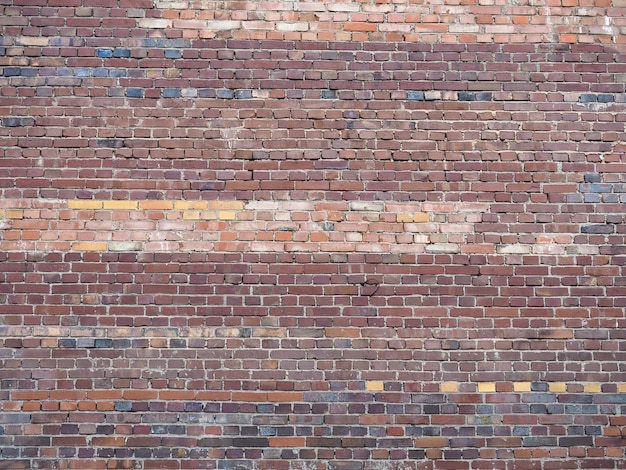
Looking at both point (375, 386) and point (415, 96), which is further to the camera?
point (415, 96)

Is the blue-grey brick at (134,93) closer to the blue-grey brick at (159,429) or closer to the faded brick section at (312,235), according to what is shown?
the faded brick section at (312,235)

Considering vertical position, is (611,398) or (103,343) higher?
(103,343)

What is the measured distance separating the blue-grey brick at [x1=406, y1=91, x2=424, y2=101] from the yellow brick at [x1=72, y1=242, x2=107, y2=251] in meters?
2.42

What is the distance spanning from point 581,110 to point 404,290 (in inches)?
73.3

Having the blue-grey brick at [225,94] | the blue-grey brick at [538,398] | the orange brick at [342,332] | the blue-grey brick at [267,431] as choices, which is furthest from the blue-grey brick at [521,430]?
the blue-grey brick at [225,94]

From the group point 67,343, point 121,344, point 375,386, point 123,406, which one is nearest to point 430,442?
point 375,386

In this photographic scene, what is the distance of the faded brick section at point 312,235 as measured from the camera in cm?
390

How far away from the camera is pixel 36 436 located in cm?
386

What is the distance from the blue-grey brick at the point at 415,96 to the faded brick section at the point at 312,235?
24mm

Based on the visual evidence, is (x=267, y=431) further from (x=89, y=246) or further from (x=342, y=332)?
(x=89, y=246)

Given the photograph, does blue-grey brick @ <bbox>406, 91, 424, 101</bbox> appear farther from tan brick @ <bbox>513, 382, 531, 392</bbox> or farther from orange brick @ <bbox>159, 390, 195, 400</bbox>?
orange brick @ <bbox>159, 390, 195, 400</bbox>

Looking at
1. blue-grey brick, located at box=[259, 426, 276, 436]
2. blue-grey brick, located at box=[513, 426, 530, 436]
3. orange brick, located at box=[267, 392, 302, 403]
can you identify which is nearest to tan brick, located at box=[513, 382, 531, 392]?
blue-grey brick, located at box=[513, 426, 530, 436]

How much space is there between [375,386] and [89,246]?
2.21m

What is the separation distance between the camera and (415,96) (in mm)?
4188
